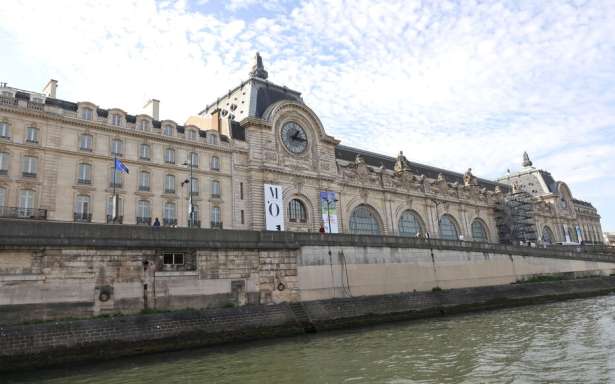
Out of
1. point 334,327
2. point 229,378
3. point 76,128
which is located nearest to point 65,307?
point 229,378

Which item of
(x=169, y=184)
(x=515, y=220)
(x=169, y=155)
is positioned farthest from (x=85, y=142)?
(x=515, y=220)

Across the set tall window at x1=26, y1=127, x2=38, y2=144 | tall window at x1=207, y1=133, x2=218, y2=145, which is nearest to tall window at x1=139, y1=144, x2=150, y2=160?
tall window at x1=207, y1=133, x2=218, y2=145

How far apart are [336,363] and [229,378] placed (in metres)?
3.72

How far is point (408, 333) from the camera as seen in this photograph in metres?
22.5

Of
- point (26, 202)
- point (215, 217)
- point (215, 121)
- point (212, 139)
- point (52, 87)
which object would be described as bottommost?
point (215, 217)

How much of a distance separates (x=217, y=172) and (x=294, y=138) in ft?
31.4

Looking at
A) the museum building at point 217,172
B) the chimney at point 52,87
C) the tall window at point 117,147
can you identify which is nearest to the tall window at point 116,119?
the museum building at point 217,172

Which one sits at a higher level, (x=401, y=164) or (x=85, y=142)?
(x=401, y=164)

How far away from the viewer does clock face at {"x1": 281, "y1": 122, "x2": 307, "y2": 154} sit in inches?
1825

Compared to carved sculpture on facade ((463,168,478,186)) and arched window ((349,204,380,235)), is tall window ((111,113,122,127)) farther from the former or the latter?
carved sculpture on facade ((463,168,478,186))

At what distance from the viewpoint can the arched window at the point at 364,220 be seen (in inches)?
2062

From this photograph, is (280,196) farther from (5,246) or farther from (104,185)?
(5,246)

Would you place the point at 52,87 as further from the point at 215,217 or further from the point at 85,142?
the point at 215,217

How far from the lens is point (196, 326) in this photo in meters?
21.4
